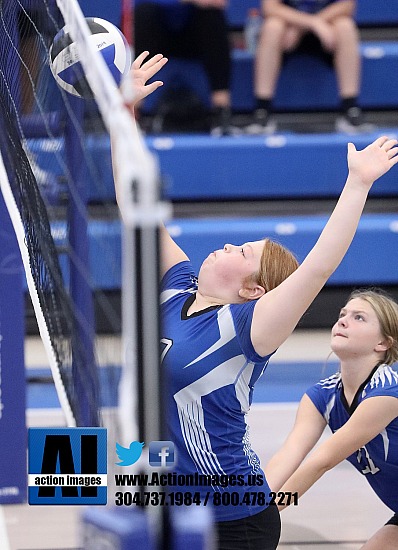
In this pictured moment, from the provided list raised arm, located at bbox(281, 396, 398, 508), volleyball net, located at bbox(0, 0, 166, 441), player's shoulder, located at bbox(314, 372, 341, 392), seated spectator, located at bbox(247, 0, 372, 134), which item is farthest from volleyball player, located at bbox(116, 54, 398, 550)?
seated spectator, located at bbox(247, 0, 372, 134)

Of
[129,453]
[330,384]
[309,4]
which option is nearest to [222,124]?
[309,4]

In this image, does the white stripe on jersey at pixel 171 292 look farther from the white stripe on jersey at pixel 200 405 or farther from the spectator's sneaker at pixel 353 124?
the spectator's sneaker at pixel 353 124

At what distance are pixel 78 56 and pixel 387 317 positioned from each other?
113 cm

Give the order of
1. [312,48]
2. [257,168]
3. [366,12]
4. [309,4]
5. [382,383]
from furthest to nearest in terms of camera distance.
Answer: [366,12] → [312,48] → [309,4] → [257,168] → [382,383]

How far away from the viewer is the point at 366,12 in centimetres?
754

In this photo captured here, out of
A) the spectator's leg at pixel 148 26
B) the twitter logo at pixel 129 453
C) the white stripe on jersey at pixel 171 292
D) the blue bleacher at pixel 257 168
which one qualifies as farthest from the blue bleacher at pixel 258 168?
the twitter logo at pixel 129 453

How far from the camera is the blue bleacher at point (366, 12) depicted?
24.4 feet

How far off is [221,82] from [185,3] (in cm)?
55

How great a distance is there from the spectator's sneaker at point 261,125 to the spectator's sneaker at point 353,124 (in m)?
0.46

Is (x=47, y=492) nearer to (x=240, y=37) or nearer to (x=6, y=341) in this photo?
(x=6, y=341)

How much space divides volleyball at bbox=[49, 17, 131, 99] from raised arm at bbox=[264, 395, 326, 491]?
112 cm

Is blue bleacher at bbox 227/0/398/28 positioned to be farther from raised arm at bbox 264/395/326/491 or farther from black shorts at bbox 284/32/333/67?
raised arm at bbox 264/395/326/491

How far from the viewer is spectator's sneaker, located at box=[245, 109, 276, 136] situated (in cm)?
682

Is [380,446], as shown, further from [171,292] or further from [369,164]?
[369,164]
